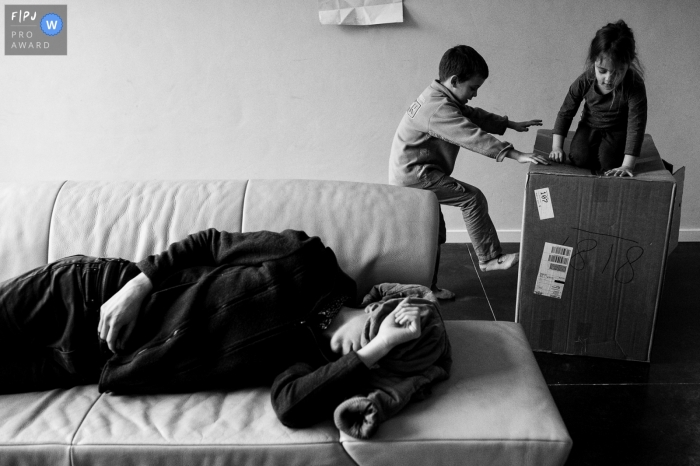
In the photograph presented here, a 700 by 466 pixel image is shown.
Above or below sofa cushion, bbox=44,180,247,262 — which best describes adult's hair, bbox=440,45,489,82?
above

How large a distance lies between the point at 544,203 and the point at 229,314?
1116mm

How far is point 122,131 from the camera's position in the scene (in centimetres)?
314

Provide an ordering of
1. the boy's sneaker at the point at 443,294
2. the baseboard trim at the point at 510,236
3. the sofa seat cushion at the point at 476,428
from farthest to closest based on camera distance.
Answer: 1. the baseboard trim at the point at 510,236
2. the boy's sneaker at the point at 443,294
3. the sofa seat cushion at the point at 476,428

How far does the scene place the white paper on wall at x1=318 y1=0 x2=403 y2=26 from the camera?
115 inches

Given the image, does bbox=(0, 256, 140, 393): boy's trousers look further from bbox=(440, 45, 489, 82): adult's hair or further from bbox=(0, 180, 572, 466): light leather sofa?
bbox=(440, 45, 489, 82): adult's hair

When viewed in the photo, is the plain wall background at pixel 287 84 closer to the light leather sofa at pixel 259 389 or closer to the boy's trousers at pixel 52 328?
the light leather sofa at pixel 259 389

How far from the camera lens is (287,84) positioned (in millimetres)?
3068

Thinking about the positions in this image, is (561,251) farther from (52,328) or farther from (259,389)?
(52,328)

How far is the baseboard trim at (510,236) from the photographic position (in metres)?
3.26

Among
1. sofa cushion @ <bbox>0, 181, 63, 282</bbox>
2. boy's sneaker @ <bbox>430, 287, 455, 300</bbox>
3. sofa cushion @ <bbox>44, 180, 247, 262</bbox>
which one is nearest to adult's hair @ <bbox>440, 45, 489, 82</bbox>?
boy's sneaker @ <bbox>430, 287, 455, 300</bbox>

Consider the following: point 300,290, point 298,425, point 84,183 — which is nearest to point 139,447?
point 298,425

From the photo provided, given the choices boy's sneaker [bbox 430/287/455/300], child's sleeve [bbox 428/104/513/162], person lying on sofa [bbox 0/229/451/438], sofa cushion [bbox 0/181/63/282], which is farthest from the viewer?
boy's sneaker [bbox 430/287/455/300]

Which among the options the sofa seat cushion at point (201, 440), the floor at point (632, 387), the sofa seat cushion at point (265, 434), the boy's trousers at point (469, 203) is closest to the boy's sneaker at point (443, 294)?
the floor at point (632, 387)

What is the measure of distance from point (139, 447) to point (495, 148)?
1.57m
